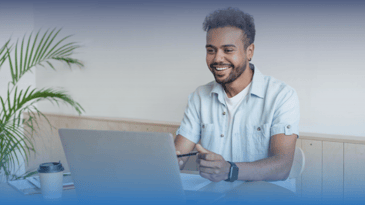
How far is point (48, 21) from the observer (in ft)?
12.6

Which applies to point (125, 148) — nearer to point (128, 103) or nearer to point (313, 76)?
point (313, 76)

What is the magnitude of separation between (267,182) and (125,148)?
677 millimetres

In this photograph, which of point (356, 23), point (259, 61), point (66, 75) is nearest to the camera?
point (356, 23)

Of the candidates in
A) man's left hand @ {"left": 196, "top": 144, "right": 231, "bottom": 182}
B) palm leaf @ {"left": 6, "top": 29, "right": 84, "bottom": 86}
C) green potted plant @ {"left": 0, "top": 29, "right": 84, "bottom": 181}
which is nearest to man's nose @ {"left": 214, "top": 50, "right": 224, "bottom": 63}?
man's left hand @ {"left": 196, "top": 144, "right": 231, "bottom": 182}

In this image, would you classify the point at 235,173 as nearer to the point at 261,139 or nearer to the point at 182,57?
the point at 261,139

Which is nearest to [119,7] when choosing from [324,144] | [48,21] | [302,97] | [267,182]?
[48,21]

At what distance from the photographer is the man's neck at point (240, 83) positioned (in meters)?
1.72

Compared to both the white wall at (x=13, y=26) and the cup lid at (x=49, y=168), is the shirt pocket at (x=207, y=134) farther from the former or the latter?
the white wall at (x=13, y=26)

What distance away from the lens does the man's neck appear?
1718 millimetres

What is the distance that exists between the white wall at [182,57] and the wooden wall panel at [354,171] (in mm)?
136

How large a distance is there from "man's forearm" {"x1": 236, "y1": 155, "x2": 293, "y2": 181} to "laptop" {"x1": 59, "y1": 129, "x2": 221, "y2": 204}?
0.90ft

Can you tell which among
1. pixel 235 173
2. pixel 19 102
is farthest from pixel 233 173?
pixel 19 102

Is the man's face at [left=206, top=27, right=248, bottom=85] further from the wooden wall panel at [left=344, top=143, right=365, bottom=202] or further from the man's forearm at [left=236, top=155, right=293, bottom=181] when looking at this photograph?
the wooden wall panel at [left=344, top=143, right=365, bottom=202]
